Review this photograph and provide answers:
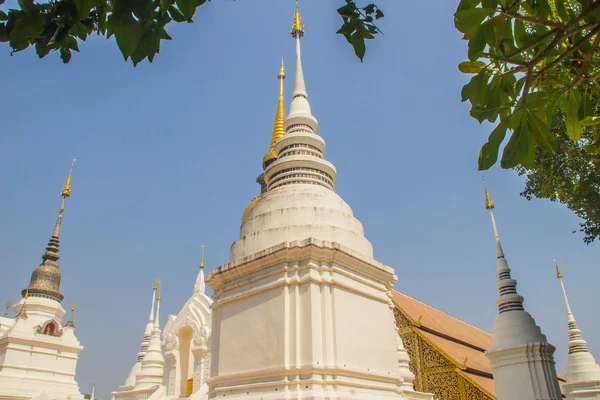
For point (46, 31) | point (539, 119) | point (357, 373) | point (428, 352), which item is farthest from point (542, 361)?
point (46, 31)

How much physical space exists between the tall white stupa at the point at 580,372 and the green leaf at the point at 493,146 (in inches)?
610

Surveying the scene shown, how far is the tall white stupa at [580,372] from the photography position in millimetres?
14288

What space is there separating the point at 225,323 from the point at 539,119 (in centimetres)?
566

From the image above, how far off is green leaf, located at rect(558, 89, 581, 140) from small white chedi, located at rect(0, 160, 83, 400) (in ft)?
66.2

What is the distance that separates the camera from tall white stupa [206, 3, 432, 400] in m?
5.92

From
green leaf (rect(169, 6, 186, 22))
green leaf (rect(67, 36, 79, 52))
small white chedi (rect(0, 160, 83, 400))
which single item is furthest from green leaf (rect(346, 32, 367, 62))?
small white chedi (rect(0, 160, 83, 400))

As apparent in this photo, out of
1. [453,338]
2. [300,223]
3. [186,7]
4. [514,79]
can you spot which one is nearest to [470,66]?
[514,79]

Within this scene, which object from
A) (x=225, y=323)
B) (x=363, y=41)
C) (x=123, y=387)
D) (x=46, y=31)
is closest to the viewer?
(x=46, y=31)

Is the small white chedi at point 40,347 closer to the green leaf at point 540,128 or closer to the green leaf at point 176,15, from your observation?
the green leaf at point 176,15

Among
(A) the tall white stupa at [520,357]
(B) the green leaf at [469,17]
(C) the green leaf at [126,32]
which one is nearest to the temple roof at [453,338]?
(A) the tall white stupa at [520,357]

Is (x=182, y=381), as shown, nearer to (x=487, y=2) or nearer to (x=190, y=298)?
(x=190, y=298)

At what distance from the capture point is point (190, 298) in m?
16.9

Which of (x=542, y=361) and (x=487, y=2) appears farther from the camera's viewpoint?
(x=542, y=361)

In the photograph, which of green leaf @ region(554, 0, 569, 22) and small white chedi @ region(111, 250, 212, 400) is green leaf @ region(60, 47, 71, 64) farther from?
small white chedi @ region(111, 250, 212, 400)
